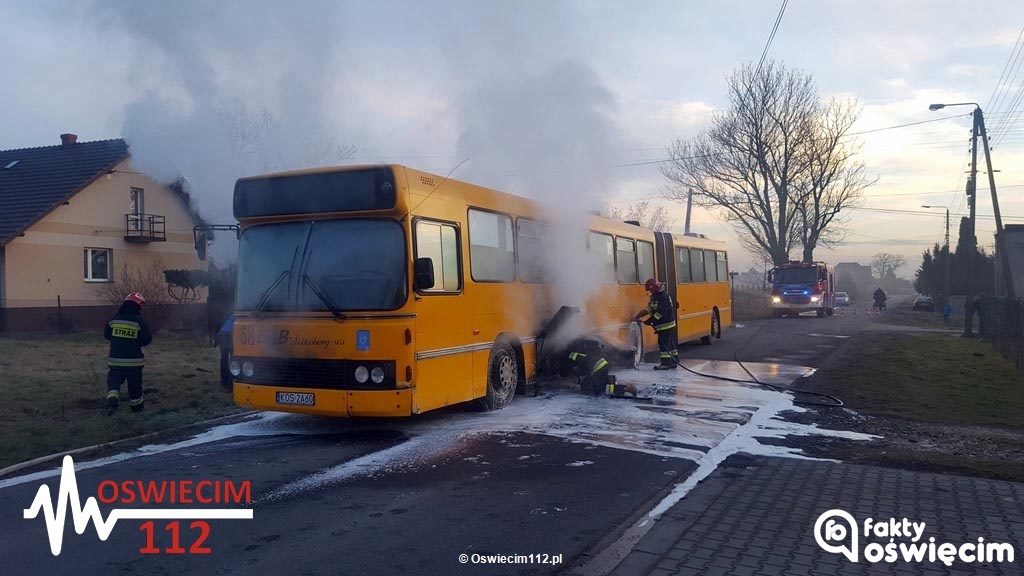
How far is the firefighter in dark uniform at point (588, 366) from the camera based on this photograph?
37.6ft

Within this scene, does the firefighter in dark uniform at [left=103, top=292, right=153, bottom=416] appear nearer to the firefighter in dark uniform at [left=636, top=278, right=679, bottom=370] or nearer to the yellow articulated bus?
the yellow articulated bus

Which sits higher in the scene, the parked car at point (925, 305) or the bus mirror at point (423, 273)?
the bus mirror at point (423, 273)

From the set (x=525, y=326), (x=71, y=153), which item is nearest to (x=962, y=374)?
(x=525, y=326)

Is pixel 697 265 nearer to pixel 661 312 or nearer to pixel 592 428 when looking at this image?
pixel 661 312

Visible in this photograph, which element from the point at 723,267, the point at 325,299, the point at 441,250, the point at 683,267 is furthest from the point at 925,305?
the point at 325,299

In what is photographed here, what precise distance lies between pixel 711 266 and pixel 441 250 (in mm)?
13737

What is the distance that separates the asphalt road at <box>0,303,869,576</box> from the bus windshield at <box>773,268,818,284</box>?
1256 inches

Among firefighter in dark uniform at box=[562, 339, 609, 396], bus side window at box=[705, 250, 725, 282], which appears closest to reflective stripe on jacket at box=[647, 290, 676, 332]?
firefighter in dark uniform at box=[562, 339, 609, 396]

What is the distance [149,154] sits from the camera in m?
14.4

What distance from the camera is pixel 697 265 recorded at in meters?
20.0

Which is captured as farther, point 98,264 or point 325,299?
point 98,264

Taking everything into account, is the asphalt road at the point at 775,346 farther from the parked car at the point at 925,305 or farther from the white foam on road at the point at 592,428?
the parked car at the point at 925,305

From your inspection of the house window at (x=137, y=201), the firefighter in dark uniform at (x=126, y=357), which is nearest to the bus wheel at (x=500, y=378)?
the firefighter in dark uniform at (x=126, y=357)

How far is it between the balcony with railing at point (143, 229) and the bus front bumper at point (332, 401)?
75.9ft
